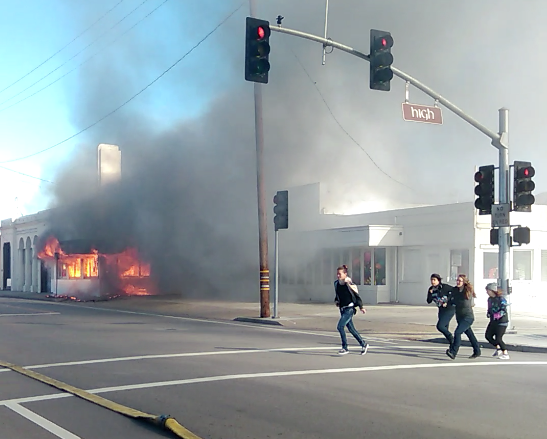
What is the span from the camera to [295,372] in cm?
952

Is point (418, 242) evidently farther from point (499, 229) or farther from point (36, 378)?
point (36, 378)

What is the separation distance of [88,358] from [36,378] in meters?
2.00

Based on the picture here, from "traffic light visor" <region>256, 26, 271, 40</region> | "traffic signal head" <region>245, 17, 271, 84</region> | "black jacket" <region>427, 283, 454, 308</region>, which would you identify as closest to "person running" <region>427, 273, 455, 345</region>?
"black jacket" <region>427, 283, 454, 308</region>

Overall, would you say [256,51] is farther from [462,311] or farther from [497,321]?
[497,321]

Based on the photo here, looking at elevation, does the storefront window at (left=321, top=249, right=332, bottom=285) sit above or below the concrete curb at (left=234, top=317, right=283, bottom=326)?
above

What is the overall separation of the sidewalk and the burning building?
9404mm

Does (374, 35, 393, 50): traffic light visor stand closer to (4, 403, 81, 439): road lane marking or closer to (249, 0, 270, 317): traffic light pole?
(249, 0, 270, 317): traffic light pole

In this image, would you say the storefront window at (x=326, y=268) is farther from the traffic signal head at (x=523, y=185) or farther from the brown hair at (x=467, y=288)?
the brown hair at (x=467, y=288)

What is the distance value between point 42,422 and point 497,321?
8090mm

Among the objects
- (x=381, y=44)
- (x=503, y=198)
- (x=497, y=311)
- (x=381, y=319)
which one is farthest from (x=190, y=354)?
(x=381, y=319)

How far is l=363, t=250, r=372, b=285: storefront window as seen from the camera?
27.8 m

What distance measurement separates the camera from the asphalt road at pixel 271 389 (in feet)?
20.7

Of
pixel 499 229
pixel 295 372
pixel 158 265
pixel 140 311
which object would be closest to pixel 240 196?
pixel 158 265

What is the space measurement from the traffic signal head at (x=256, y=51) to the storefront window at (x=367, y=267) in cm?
1719
